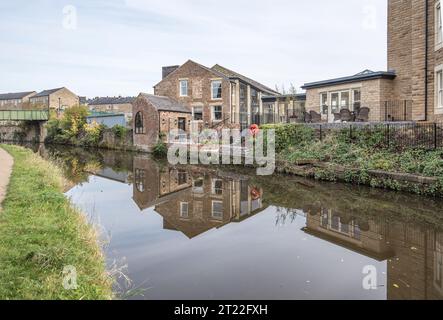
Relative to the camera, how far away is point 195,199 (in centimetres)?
1170

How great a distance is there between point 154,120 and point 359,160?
64.2ft

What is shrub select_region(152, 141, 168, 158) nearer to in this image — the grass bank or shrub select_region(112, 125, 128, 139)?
shrub select_region(112, 125, 128, 139)

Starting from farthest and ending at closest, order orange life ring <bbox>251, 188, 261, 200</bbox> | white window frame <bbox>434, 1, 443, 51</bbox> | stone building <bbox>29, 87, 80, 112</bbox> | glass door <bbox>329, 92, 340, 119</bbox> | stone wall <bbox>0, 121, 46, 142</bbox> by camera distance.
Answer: stone building <bbox>29, 87, 80, 112</bbox>, stone wall <bbox>0, 121, 46, 142</bbox>, glass door <bbox>329, 92, 340, 119</bbox>, white window frame <bbox>434, 1, 443, 51</bbox>, orange life ring <bbox>251, 188, 261, 200</bbox>

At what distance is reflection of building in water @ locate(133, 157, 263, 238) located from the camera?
9.08 meters

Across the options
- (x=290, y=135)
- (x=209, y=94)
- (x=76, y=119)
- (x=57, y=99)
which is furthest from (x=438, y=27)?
(x=57, y=99)

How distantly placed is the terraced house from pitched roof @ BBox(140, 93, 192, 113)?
41.7ft

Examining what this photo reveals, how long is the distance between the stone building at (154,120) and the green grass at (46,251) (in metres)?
21.8

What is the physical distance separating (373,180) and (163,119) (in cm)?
2070

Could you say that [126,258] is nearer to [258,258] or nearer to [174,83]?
[258,258]

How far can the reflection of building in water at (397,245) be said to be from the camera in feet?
16.8

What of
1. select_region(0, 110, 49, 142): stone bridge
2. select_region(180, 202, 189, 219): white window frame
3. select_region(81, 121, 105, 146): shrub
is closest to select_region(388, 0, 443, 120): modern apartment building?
select_region(180, 202, 189, 219): white window frame

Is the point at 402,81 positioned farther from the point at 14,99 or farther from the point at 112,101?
the point at 14,99

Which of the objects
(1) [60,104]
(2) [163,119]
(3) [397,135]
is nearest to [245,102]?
(2) [163,119]

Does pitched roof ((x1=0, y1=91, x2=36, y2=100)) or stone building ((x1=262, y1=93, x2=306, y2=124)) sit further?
pitched roof ((x1=0, y1=91, x2=36, y2=100))
